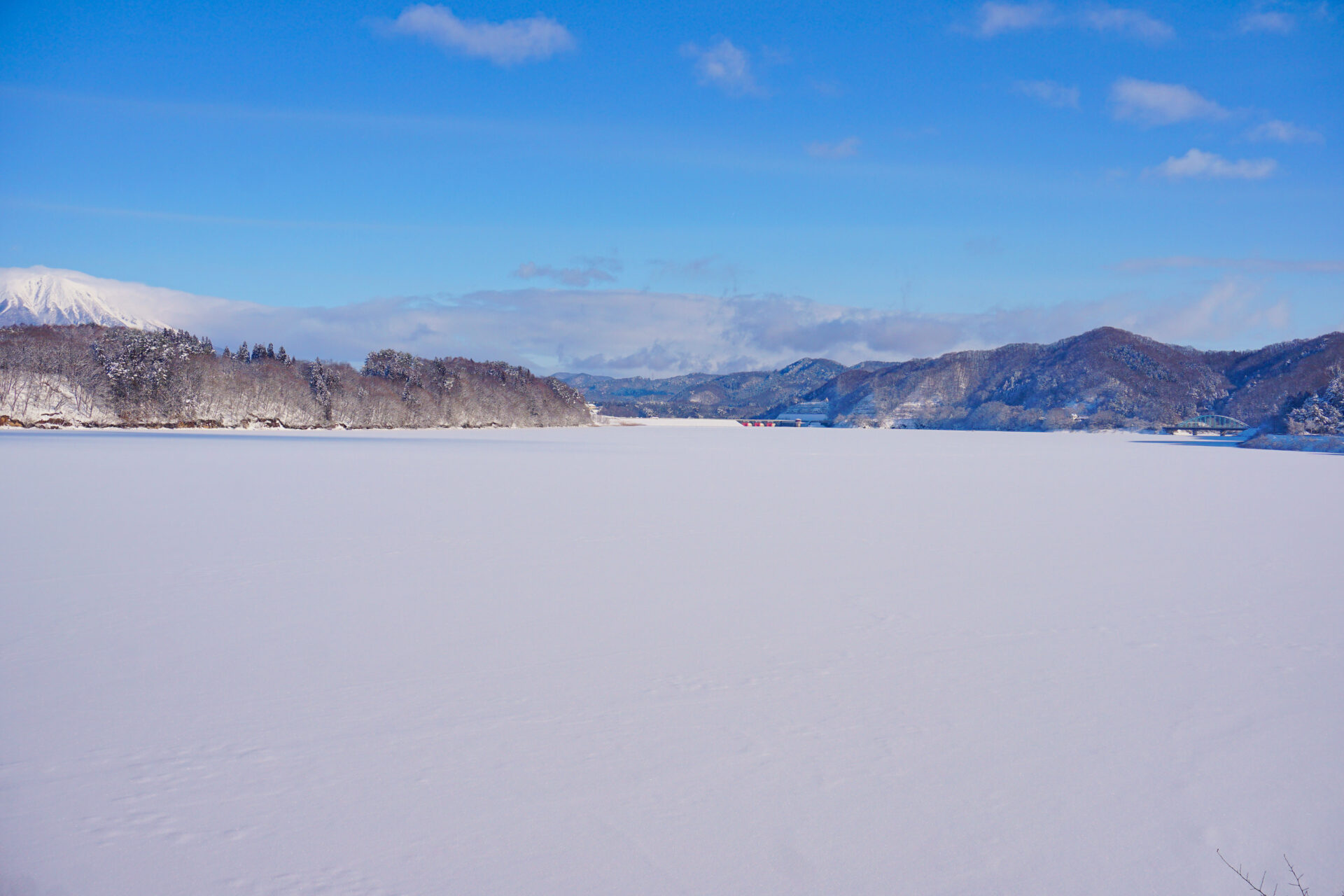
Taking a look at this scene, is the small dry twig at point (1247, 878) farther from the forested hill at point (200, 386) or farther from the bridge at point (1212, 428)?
the bridge at point (1212, 428)

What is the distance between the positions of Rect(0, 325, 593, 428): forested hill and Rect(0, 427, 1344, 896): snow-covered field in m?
75.5

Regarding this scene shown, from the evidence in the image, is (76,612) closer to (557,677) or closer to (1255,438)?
(557,677)

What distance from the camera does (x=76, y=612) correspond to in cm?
842

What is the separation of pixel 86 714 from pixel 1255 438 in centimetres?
8741

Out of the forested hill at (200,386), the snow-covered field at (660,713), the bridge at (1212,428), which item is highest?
the forested hill at (200,386)

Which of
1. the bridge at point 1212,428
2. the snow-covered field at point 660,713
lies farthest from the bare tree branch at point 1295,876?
the bridge at point 1212,428

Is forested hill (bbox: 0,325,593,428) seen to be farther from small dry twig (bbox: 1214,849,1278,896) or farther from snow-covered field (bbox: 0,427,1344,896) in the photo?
small dry twig (bbox: 1214,849,1278,896)

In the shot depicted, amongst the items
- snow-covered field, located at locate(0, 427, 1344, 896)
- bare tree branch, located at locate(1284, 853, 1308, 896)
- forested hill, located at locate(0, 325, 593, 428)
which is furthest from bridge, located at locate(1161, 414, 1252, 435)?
bare tree branch, located at locate(1284, 853, 1308, 896)

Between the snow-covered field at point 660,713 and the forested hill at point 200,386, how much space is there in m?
75.5

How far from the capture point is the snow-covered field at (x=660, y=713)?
13.4 feet

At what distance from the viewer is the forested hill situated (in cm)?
7619

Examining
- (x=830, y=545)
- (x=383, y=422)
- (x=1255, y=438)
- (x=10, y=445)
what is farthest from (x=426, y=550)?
(x=383, y=422)

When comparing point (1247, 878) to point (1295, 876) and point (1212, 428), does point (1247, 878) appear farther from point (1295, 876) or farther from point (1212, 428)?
point (1212, 428)

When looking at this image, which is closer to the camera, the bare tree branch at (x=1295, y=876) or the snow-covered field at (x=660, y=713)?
the bare tree branch at (x=1295, y=876)
